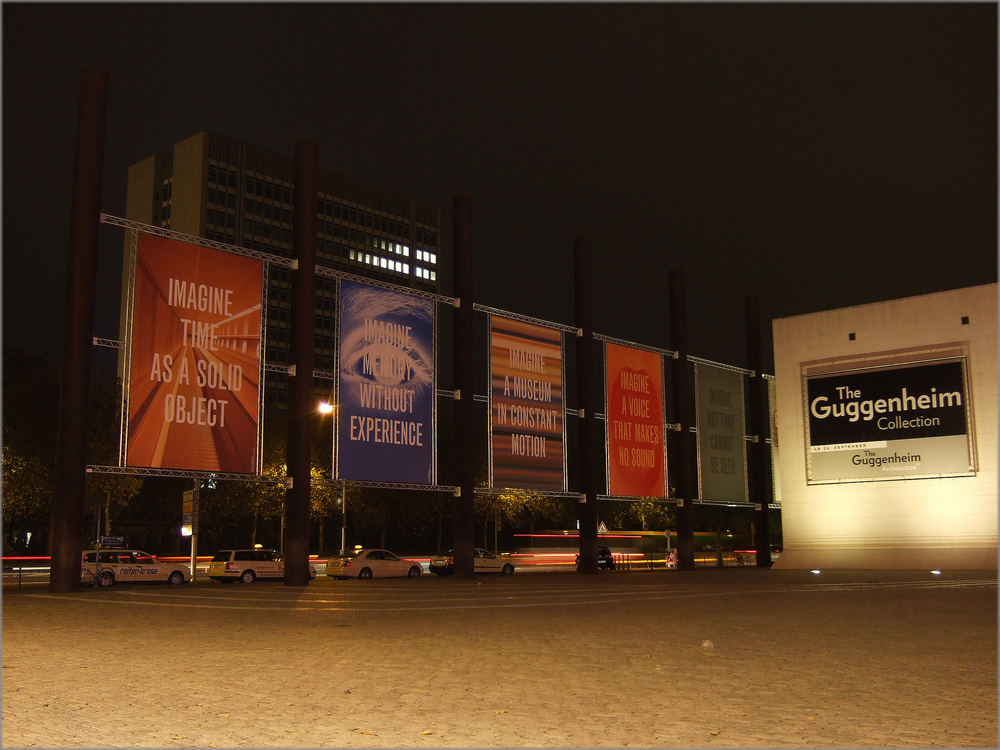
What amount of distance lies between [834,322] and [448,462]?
38076 millimetres

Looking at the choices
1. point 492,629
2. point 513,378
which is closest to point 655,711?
point 492,629

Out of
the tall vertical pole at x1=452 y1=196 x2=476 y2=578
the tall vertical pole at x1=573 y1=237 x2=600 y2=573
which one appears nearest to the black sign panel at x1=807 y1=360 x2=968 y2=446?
the tall vertical pole at x1=573 y1=237 x2=600 y2=573

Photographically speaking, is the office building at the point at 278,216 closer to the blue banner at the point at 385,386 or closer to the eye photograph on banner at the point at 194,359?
the blue banner at the point at 385,386

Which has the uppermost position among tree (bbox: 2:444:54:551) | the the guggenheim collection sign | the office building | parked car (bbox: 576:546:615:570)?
the office building

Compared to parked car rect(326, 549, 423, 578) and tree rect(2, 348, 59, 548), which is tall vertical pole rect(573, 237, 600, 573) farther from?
tree rect(2, 348, 59, 548)

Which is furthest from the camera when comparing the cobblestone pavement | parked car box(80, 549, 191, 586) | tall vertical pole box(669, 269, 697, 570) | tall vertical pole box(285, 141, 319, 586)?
tall vertical pole box(669, 269, 697, 570)

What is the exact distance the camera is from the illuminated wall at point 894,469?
4044 cm

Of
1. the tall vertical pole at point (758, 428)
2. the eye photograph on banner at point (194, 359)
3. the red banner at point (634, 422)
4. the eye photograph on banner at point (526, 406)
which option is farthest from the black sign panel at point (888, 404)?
the eye photograph on banner at point (194, 359)

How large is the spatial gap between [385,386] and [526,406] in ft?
22.7

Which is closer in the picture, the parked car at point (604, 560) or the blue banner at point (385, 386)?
the blue banner at point (385, 386)

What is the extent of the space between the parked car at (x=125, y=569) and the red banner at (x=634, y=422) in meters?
17.4

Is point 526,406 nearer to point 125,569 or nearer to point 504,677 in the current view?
point 125,569

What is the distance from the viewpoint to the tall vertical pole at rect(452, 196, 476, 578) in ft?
119

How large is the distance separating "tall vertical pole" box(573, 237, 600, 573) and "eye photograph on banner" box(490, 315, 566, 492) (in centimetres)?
240
